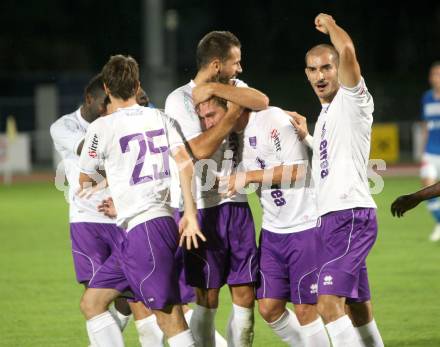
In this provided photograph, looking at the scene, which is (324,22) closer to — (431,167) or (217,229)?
(217,229)

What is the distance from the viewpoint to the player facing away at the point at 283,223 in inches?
243

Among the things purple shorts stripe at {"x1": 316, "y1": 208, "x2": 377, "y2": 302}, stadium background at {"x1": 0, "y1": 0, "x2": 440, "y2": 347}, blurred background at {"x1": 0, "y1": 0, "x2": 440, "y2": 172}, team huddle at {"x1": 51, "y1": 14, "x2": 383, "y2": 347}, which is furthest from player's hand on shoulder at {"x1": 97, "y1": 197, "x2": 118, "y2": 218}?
blurred background at {"x1": 0, "y1": 0, "x2": 440, "y2": 172}

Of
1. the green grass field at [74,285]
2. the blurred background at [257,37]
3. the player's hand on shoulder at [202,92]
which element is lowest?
the green grass field at [74,285]

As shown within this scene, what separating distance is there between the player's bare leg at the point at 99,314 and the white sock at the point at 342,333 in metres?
1.35

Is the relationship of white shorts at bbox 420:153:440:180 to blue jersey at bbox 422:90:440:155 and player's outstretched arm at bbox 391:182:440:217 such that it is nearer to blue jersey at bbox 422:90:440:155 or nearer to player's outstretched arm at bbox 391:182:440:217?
blue jersey at bbox 422:90:440:155

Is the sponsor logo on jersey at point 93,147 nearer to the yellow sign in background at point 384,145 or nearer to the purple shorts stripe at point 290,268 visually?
the purple shorts stripe at point 290,268

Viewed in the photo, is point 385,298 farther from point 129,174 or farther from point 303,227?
point 129,174

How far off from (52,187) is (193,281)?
16123mm

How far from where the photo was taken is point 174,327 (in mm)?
5668

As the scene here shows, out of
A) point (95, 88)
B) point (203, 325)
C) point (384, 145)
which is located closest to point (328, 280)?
point (203, 325)

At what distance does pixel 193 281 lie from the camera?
620 centimetres

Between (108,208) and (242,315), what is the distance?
1.10 metres

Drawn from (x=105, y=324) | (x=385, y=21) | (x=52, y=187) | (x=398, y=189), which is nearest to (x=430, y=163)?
(x=398, y=189)

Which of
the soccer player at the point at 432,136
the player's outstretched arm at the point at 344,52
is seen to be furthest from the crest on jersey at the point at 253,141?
the soccer player at the point at 432,136
